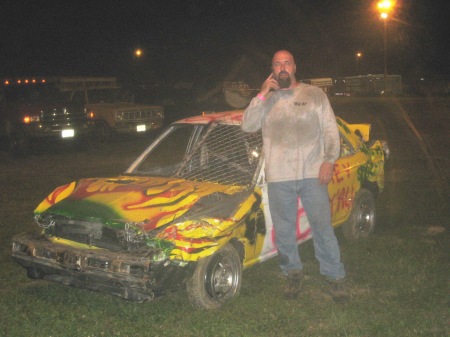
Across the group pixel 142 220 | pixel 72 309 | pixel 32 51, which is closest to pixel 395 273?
pixel 142 220

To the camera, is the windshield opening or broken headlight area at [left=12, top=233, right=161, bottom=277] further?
the windshield opening

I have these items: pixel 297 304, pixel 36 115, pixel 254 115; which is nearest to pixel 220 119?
pixel 254 115

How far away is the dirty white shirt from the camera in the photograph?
4.55 metres

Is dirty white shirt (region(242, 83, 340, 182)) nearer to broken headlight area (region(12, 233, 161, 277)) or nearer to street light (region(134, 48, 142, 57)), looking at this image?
broken headlight area (region(12, 233, 161, 277))

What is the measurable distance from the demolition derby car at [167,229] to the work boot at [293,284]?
0.28 metres

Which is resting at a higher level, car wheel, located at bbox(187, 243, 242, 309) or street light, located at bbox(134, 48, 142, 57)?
street light, located at bbox(134, 48, 142, 57)

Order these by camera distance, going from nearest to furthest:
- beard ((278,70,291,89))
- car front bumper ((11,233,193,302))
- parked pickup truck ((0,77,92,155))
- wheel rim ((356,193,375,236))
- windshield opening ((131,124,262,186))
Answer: car front bumper ((11,233,193,302)) < beard ((278,70,291,89)) < windshield opening ((131,124,262,186)) < wheel rim ((356,193,375,236)) < parked pickup truck ((0,77,92,155))

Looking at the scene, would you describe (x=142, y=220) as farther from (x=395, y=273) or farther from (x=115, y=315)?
(x=395, y=273)

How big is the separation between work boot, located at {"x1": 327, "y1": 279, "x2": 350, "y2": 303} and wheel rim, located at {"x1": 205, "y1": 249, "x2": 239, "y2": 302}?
771 mm

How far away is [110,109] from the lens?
17.8 meters

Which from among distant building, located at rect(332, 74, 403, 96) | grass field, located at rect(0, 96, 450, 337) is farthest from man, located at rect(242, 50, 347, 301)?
distant building, located at rect(332, 74, 403, 96)

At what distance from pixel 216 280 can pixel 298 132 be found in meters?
1.32

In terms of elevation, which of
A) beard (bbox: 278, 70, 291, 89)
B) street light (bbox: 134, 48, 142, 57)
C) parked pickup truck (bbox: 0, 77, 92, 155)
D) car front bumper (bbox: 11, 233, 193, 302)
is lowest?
car front bumper (bbox: 11, 233, 193, 302)

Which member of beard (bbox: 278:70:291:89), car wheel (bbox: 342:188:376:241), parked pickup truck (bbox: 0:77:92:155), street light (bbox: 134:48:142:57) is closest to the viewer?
beard (bbox: 278:70:291:89)
